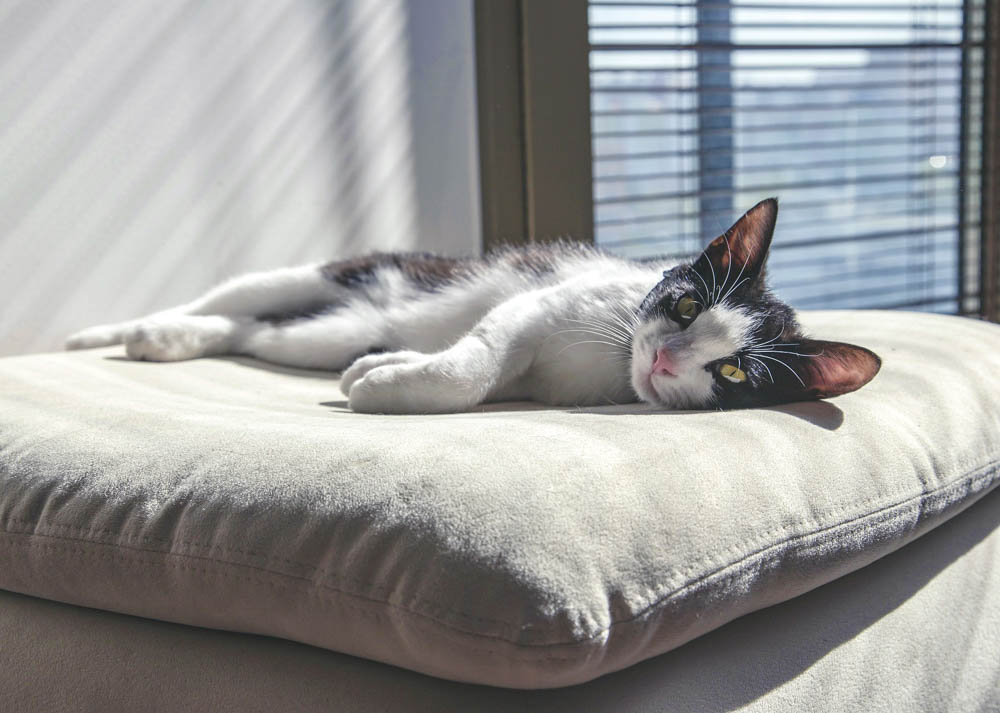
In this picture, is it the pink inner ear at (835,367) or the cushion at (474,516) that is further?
the pink inner ear at (835,367)

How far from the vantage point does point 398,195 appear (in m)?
2.14

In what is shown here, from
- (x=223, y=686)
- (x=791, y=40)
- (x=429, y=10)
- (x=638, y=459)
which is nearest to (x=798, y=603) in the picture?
(x=638, y=459)

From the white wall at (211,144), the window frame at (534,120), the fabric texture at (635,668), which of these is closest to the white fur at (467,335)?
the white wall at (211,144)

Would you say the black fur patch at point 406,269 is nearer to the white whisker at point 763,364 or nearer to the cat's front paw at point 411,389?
the cat's front paw at point 411,389

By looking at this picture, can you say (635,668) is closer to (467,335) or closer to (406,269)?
(467,335)

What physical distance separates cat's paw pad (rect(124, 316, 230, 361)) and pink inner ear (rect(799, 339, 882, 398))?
37.9 inches

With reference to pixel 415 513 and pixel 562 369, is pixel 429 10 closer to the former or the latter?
pixel 562 369

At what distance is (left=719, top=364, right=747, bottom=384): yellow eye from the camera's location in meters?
1.06

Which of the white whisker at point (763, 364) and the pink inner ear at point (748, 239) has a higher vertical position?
the pink inner ear at point (748, 239)

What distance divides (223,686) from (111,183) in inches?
45.9

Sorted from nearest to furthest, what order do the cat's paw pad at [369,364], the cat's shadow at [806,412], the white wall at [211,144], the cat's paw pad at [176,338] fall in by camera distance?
1. the cat's shadow at [806,412]
2. the cat's paw pad at [369,364]
3. the cat's paw pad at [176,338]
4. the white wall at [211,144]

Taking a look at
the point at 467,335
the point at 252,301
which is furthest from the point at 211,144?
the point at 467,335

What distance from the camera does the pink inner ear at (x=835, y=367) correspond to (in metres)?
1.02

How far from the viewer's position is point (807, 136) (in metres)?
2.66
